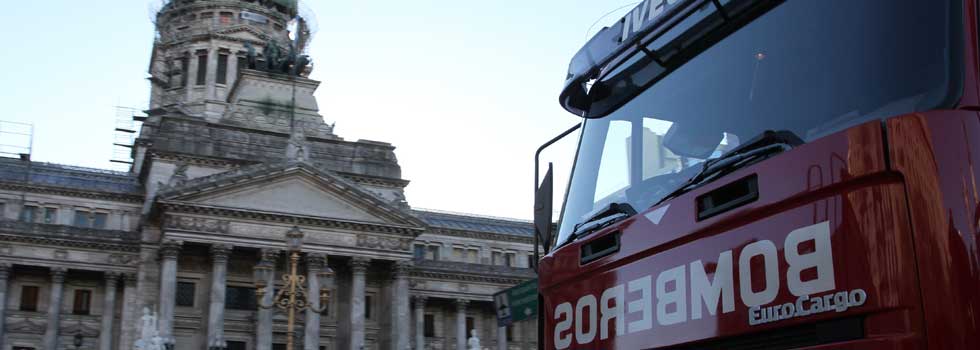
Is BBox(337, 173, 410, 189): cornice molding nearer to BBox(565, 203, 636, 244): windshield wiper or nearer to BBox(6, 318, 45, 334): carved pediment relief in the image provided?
BBox(6, 318, 45, 334): carved pediment relief

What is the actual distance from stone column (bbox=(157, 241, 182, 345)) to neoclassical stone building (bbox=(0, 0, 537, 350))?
0.08 m

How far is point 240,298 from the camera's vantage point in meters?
49.0

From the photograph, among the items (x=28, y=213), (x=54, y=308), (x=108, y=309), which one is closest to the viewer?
(x=54, y=308)

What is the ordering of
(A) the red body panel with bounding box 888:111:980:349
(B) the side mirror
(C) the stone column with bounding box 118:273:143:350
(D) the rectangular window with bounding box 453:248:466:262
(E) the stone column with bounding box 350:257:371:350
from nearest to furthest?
(A) the red body panel with bounding box 888:111:980:349 < (B) the side mirror < (C) the stone column with bounding box 118:273:143:350 < (E) the stone column with bounding box 350:257:371:350 < (D) the rectangular window with bounding box 453:248:466:262

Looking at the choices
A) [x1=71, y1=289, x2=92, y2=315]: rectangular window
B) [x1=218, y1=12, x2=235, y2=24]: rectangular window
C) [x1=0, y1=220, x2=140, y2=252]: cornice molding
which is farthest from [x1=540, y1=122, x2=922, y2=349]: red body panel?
[x1=218, y1=12, x2=235, y2=24]: rectangular window

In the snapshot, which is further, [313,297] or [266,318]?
[313,297]

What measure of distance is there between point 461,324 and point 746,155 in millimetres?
52405

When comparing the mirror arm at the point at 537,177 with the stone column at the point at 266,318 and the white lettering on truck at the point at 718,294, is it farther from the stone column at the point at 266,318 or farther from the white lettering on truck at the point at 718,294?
the stone column at the point at 266,318

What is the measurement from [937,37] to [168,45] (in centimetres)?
7409

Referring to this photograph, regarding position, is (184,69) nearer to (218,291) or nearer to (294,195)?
(294,195)

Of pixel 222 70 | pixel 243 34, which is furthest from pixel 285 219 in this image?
pixel 243 34

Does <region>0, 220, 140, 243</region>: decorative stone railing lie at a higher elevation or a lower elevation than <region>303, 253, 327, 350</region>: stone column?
higher

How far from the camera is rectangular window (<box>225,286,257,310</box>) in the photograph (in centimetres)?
4852

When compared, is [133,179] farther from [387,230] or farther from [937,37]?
[937,37]
